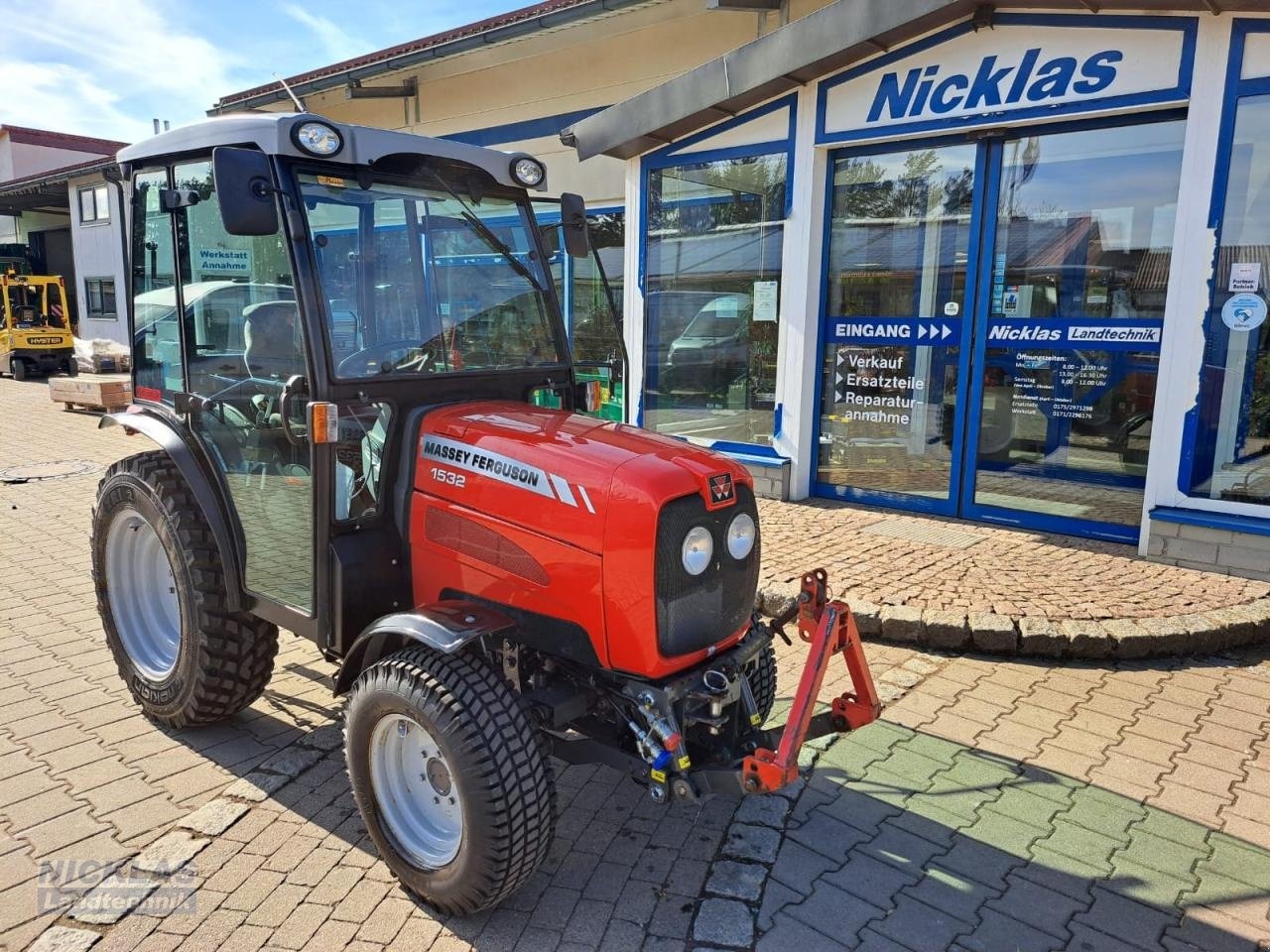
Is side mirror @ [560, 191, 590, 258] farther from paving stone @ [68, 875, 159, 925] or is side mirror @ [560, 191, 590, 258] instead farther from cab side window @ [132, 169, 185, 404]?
paving stone @ [68, 875, 159, 925]

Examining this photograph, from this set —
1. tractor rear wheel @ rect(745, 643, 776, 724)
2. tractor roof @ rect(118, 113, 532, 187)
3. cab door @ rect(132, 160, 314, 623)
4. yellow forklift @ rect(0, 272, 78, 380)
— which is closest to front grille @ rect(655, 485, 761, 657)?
tractor rear wheel @ rect(745, 643, 776, 724)

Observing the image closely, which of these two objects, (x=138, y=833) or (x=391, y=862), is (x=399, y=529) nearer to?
(x=391, y=862)

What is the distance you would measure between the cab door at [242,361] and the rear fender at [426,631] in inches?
14.6

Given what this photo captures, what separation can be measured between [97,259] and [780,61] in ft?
74.1

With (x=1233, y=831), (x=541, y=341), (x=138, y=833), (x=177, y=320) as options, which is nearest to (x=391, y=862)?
(x=138, y=833)

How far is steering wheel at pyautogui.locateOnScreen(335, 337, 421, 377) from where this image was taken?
9.87 feet

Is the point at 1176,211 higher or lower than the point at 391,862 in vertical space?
higher

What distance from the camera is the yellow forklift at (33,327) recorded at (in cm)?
2017

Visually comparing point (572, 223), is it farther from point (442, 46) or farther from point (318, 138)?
point (442, 46)

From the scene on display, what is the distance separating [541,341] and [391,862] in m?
2.02

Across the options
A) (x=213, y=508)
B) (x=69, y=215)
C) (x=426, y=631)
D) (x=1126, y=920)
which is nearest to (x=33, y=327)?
(x=69, y=215)

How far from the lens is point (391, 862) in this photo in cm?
275

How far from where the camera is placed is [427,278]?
129 inches

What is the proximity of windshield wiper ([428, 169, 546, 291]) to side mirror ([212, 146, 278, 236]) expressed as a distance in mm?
727
